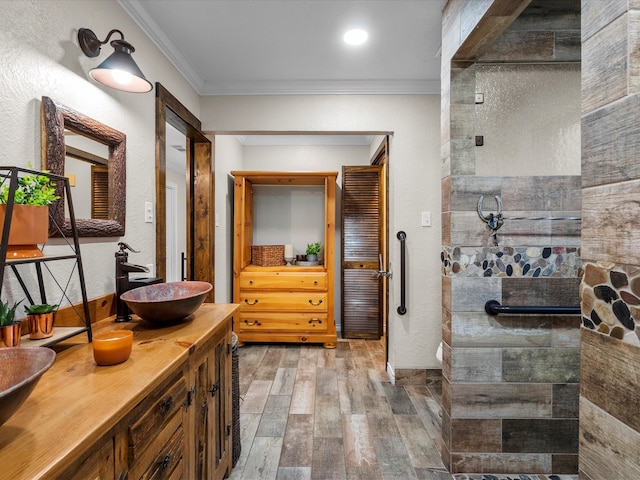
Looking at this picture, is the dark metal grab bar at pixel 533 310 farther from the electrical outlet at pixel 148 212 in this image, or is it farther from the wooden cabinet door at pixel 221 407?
the electrical outlet at pixel 148 212

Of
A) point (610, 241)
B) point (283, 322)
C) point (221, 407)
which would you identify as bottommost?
point (283, 322)

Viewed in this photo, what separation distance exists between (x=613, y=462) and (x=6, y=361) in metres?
1.37

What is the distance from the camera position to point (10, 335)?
928mm

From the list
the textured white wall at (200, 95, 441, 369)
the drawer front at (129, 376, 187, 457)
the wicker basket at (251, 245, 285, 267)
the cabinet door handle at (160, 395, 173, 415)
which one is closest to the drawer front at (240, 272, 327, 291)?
the wicker basket at (251, 245, 285, 267)

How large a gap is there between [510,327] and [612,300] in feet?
3.49

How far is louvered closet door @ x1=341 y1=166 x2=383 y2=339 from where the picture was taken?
3.93m

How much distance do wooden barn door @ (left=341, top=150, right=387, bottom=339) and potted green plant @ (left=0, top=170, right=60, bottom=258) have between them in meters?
3.13

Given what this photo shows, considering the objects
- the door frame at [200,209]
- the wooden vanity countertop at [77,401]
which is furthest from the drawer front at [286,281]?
the wooden vanity countertop at [77,401]

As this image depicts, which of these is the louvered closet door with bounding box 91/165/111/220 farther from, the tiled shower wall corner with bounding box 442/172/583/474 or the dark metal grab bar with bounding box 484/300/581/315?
the dark metal grab bar with bounding box 484/300/581/315

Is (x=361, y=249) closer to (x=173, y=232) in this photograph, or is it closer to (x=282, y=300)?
(x=282, y=300)

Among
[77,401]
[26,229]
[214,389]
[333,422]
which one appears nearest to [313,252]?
[333,422]

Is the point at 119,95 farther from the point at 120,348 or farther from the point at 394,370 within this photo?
the point at 394,370

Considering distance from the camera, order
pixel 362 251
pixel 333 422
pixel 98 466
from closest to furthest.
→ pixel 98 466, pixel 333 422, pixel 362 251

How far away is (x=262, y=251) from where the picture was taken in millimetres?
4059
